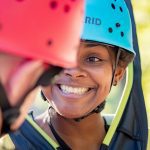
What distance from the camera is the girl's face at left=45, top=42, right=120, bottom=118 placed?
291 cm

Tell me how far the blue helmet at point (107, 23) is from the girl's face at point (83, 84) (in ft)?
0.25

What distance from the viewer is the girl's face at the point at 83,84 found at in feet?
9.56

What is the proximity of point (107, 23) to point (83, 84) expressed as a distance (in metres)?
0.36

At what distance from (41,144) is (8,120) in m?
1.47

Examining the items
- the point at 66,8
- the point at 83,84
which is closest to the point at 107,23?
the point at 83,84

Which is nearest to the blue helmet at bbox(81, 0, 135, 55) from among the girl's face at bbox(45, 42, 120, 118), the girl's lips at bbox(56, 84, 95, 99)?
the girl's face at bbox(45, 42, 120, 118)

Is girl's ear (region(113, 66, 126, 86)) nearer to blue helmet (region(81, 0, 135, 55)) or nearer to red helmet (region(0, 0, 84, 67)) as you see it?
blue helmet (region(81, 0, 135, 55))

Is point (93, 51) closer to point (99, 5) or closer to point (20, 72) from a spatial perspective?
point (99, 5)

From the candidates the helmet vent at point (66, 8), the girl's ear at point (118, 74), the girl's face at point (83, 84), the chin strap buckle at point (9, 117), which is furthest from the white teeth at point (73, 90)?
the helmet vent at point (66, 8)

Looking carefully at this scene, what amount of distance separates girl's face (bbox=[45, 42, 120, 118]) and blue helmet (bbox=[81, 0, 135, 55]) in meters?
0.08

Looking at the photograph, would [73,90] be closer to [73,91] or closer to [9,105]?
[73,91]

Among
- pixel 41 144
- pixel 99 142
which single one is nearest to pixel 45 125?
pixel 41 144

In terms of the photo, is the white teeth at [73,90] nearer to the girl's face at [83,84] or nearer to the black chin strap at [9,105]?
the girl's face at [83,84]

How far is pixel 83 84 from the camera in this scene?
293cm
